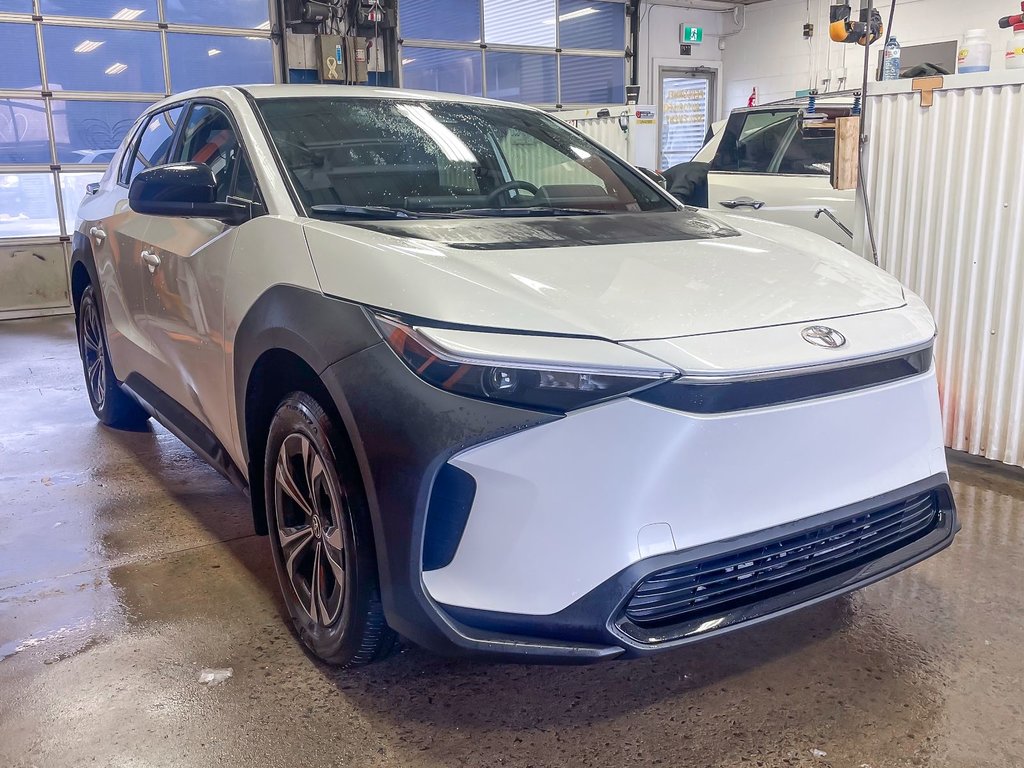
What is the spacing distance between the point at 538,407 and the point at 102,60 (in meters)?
8.78

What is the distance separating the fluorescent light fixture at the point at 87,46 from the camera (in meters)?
8.50

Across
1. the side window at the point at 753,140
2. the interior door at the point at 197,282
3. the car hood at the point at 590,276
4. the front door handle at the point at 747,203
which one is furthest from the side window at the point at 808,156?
the interior door at the point at 197,282

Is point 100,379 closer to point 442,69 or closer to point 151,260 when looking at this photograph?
point 151,260

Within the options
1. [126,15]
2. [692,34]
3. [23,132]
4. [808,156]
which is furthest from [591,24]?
[23,132]

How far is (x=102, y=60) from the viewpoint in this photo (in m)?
8.61

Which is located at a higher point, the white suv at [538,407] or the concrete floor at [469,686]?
the white suv at [538,407]

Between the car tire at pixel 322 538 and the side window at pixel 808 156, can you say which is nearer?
the car tire at pixel 322 538

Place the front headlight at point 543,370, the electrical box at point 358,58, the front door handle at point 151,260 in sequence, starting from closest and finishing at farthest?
the front headlight at point 543,370 → the front door handle at point 151,260 → the electrical box at point 358,58

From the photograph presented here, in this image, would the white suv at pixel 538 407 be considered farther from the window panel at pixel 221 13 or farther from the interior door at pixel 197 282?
the window panel at pixel 221 13

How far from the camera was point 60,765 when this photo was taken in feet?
5.85

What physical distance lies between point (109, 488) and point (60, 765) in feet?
5.82

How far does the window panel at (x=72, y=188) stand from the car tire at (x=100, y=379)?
532 centimetres

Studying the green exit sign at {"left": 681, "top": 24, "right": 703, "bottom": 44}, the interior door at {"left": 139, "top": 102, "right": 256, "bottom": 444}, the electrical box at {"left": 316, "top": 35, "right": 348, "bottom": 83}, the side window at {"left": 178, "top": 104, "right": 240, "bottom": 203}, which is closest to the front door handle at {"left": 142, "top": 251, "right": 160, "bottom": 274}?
the interior door at {"left": 139, "top": 102, "right": 256, "bottom": 444}

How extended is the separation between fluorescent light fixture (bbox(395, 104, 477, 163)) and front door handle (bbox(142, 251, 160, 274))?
881mm
